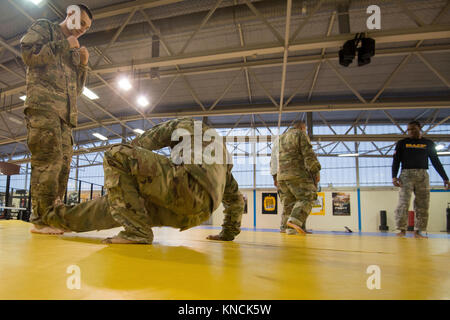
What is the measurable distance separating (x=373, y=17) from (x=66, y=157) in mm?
5643

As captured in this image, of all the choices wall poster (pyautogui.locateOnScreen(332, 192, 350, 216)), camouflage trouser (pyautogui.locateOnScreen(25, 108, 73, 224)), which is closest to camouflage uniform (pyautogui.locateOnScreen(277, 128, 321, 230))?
camouflage trouser (pyautogui.locateOnScreen(25, 108, 73, 224))

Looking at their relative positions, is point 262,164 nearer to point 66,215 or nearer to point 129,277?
point 66,215

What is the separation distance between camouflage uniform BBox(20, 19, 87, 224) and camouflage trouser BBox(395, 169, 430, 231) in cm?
389

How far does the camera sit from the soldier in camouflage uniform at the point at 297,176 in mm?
3255

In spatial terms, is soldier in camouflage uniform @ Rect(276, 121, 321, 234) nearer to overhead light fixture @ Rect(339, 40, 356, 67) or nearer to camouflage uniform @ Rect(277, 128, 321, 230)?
camouflage uniform @ Rect(277, 128, 321, 230)

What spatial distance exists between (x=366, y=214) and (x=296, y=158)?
11076 mm

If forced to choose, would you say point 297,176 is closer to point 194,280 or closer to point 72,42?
point 72,42

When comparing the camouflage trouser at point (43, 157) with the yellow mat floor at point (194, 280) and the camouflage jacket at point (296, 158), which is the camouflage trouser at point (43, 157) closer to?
the yellow mat floor at point (194, 280)

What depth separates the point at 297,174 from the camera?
3.50m

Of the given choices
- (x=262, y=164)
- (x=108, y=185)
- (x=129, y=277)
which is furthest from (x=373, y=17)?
(x=262, y=164)

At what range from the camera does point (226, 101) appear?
874 cm

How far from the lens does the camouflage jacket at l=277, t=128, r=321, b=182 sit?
3.42 metres
